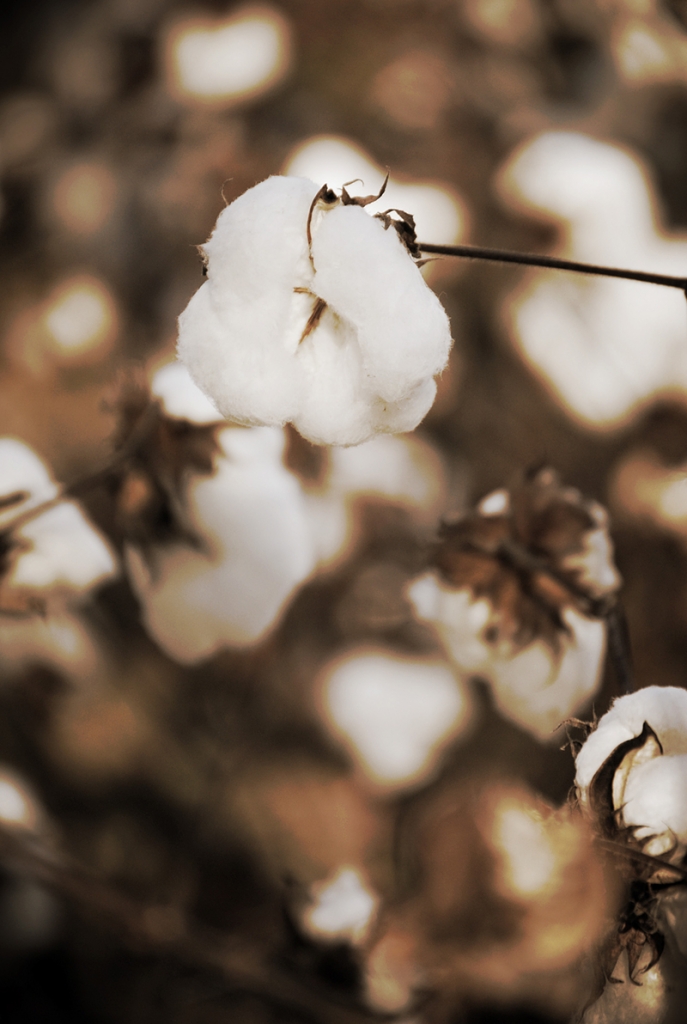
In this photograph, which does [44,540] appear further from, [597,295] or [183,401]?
[597,295]

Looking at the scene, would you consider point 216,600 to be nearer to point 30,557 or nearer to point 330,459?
point 30,557

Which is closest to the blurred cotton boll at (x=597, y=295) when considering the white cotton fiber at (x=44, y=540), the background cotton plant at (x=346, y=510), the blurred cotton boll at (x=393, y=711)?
the background cotton plant at (x=346, y=510)

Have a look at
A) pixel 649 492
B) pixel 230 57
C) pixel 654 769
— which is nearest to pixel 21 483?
pixel 654 769

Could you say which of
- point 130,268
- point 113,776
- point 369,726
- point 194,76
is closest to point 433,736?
point 369,726

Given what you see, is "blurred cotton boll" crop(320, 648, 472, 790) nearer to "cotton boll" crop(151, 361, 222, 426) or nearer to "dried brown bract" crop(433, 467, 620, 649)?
"dried brown bract" crop(433, 467, 620, 649)

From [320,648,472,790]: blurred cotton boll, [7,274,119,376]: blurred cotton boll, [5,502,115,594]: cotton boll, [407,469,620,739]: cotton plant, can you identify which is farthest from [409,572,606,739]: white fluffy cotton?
[7,274,119,376]: blurred cotton boll

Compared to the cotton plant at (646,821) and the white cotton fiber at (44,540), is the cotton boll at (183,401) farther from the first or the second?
the cotton plant at (646,821)
